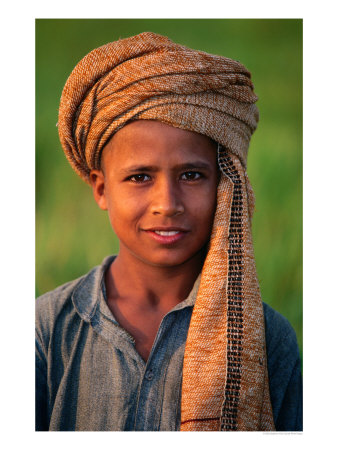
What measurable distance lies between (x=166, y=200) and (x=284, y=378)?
2.05 feet

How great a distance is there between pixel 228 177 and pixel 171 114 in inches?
8.9

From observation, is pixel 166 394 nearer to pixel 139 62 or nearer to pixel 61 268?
pixel 61 268

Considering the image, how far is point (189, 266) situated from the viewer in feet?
4.65

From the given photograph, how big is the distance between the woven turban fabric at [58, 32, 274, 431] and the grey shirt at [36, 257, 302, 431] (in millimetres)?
71

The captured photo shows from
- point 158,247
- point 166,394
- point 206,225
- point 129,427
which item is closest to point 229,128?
point 206,225

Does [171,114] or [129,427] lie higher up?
[171,114]

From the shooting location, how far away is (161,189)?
4.06 ft

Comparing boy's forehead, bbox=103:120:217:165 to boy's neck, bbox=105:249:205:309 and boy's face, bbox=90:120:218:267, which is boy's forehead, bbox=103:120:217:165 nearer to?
boy's face, bbox=90:120:218:267

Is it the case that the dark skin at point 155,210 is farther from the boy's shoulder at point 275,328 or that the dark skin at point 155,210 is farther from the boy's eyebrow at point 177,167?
the boy's shoulder at point 275,328

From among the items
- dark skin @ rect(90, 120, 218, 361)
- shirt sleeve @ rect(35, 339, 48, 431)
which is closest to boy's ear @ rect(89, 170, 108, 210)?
dark skin @ rect(90, 120, 218, 361)

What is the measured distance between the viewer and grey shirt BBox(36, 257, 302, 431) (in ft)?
4.27

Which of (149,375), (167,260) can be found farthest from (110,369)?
(167,260)

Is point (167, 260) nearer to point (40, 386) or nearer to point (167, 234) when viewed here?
point (167, 234)

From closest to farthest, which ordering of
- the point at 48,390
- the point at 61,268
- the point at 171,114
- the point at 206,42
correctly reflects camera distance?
the point at 171,114 → the point at 48,390 → the point at 206,42 → the point at 61,268
